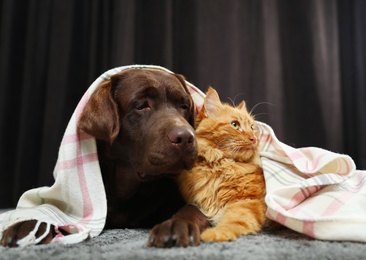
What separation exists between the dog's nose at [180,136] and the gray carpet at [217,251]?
295 millimetres

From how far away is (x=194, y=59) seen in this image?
2316 millimetres

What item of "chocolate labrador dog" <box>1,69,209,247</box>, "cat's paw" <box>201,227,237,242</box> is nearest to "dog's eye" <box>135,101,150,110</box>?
"chocolate labrador dog" <box>1,69,209,247</box>

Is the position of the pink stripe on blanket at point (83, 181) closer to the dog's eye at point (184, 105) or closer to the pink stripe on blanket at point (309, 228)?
the dog's eye at point (184, 105)

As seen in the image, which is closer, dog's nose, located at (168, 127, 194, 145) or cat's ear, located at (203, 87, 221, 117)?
dog's nose, located at (168, 127, 194, 145)

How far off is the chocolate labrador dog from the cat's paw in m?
0.09

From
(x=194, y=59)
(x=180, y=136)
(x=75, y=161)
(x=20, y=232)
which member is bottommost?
(x=20, y=232)

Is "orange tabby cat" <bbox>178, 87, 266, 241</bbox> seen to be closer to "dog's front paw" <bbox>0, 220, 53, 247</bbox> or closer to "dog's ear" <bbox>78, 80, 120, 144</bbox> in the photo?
"dog's ear" <bbox>78, 80, 120, 144</bbox>

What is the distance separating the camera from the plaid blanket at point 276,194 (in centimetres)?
84

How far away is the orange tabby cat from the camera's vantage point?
97 centimetres

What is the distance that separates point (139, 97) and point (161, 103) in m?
0.08

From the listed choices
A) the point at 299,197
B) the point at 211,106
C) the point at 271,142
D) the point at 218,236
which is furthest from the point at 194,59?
the point at 218,236

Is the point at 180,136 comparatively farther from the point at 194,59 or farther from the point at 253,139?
the point at 194,59

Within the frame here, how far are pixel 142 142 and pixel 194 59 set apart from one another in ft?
4.49

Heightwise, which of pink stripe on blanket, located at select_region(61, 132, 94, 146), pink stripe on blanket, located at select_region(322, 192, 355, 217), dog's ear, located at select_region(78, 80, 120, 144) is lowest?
pink stripe on blanket, located at select_region(322, 192, 355, 217)
